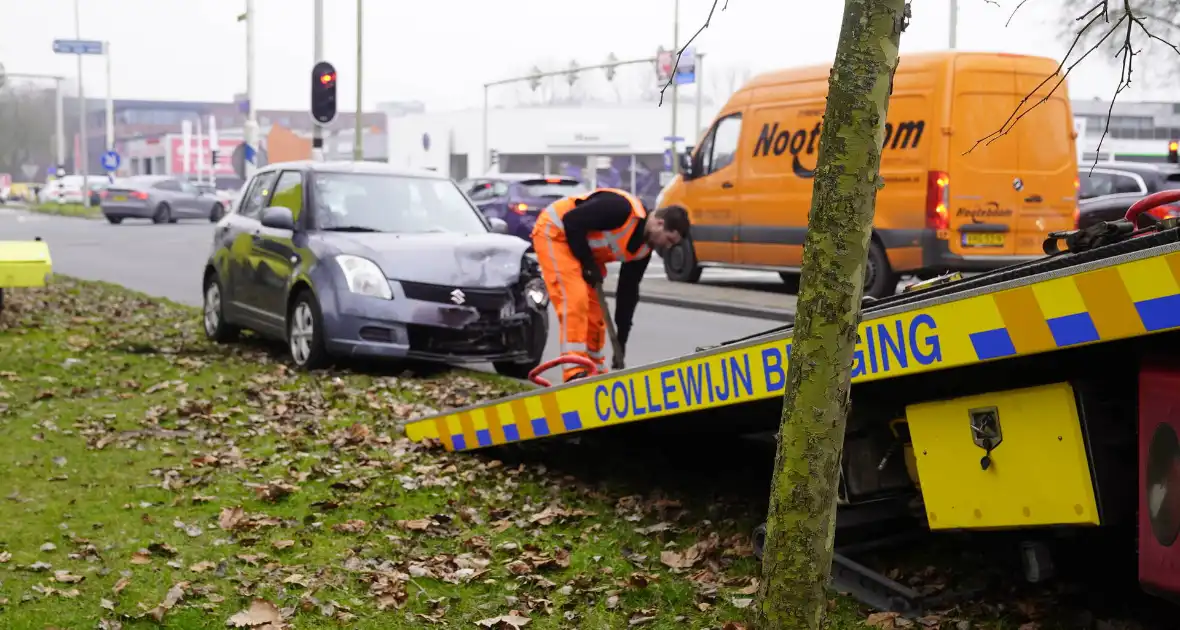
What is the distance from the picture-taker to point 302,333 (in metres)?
9.63

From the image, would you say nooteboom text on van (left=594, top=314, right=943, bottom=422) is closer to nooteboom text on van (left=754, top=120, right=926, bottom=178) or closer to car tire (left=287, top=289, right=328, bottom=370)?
Answer: car tire (left=287, top=289, right=328, bottom=370)

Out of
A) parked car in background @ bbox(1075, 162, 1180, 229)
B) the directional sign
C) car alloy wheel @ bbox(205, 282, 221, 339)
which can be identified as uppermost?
the directional sign

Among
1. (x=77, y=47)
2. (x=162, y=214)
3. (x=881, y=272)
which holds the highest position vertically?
(x=77, y=47)

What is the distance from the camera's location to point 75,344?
1061 centimetres

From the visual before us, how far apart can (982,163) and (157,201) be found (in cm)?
3330

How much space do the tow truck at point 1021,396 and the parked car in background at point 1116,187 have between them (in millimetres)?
13727

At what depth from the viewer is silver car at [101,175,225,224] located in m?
41.9

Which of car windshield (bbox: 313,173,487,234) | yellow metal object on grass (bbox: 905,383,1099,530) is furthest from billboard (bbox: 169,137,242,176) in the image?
yellow metal object on grass (bbox: 905,383,1099,530)

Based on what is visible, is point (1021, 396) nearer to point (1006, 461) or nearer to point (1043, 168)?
point (1006, 461)

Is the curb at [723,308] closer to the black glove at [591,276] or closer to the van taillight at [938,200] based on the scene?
the van taillight at [938,200]

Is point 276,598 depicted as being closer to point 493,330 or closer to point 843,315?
point 843,315

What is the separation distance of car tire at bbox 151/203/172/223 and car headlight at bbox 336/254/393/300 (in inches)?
1385

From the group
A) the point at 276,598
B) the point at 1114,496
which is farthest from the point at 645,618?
the point at 1114,496

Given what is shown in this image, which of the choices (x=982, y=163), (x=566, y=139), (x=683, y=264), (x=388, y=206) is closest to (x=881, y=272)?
(x=982, y=163)
